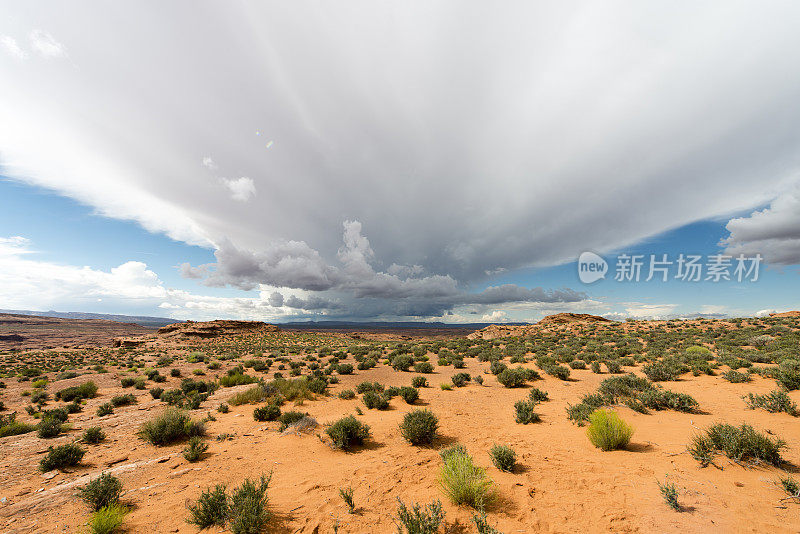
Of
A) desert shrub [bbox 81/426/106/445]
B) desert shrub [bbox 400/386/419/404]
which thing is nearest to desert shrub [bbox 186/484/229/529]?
desert shrub [bbox 81/426/106/445]

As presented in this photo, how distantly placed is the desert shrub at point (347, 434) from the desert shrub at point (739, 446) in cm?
798

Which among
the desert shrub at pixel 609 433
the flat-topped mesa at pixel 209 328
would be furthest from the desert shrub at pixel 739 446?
the flat-topped mesa at pixel 209 328

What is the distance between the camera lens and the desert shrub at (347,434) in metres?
8.06

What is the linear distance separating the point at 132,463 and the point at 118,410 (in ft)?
27.2

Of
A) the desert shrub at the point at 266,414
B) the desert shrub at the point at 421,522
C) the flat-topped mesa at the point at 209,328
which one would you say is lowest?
the flat-topped mesa at the point at 209,328

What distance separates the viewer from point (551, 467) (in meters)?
6.47

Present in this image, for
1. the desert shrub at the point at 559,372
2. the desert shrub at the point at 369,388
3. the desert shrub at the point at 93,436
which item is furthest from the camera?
the desert shrub at the point at 559,372

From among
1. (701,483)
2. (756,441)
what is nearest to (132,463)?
(701,483)

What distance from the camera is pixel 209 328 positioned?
2670 inches

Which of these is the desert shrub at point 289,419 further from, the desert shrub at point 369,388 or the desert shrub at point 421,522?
the desert shrub at point 421,522

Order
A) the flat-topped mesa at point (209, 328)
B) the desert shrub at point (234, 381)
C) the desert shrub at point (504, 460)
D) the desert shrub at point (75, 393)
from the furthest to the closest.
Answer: the flat-topped mesa at point (209, 328)
the desert shrub at point (234, 381)
the desert shrub at point (75, 393)
the desert shrub at point (504, 460)

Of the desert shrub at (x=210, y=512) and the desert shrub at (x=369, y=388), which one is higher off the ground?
the desert shrub at (x=210, y=512)

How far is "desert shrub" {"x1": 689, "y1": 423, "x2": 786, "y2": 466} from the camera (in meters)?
5.73

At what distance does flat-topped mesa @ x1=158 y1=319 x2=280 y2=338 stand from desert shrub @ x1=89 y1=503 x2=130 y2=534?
227ft
